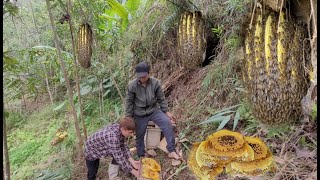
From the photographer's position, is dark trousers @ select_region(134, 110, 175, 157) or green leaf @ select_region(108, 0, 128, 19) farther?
green leaf @ select_region(108, 0, 128, 19)

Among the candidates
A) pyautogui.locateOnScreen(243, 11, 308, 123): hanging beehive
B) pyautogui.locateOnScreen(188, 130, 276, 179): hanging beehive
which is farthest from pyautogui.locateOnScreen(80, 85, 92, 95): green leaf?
A: pyautogui.locateOnScreen(243, 11, 308, 123): hanging beehive

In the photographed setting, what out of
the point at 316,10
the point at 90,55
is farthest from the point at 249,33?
the point at 90,55

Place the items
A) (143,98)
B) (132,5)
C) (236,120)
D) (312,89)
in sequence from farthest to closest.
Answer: (132,5) → (143,98) → (236,120) → (312,89)

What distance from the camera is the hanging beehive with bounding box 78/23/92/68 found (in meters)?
6.37

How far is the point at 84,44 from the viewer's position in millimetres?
6453

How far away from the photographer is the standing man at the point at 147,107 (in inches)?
149

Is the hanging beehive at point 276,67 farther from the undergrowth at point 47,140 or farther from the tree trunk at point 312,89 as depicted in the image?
the undergrowth at point 47,140

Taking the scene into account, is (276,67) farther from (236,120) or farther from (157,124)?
(157,124)

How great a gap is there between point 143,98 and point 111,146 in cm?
74

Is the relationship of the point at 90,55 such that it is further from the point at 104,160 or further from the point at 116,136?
the point at 116,136

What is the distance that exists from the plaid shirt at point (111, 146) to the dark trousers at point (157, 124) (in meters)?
0.55

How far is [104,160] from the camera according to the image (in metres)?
4.57

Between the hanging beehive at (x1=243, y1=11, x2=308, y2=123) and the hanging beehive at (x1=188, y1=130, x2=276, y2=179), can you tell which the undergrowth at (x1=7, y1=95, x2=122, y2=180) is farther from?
the hanging beehive at (x1=243, y1=11, x2=308, y2=123)

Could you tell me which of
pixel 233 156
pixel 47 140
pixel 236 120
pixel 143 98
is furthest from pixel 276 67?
pixel 47 140
